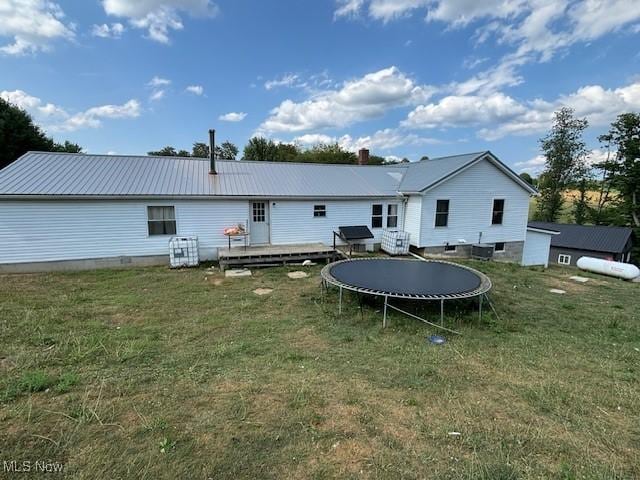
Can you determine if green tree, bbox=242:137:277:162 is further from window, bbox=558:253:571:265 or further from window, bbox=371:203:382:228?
window, bbox=558:253:571:265

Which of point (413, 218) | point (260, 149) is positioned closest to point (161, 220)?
point (413, 218)

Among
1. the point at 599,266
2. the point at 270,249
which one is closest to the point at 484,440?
the point at 270,249

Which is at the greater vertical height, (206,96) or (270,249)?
(206,96)

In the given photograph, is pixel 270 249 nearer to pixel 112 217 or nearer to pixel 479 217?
pixel 112 217

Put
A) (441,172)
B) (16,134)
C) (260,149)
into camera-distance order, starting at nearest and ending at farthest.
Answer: (441,172), (16,134), (260,149)

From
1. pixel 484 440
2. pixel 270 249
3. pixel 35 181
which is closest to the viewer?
pixel 484 440

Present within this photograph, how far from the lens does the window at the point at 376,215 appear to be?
1302 cm

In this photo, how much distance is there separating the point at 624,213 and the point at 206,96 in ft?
103

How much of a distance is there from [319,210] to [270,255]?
307 centimetres

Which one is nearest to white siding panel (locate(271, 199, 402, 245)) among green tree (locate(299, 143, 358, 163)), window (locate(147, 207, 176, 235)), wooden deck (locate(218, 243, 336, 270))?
wooden deck (locate(218, 243, 336, 270))

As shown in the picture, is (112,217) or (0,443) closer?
(0,443)

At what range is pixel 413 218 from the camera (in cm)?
1303

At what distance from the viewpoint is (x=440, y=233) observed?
1303 cm

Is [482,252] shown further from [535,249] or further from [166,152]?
[166,152]
